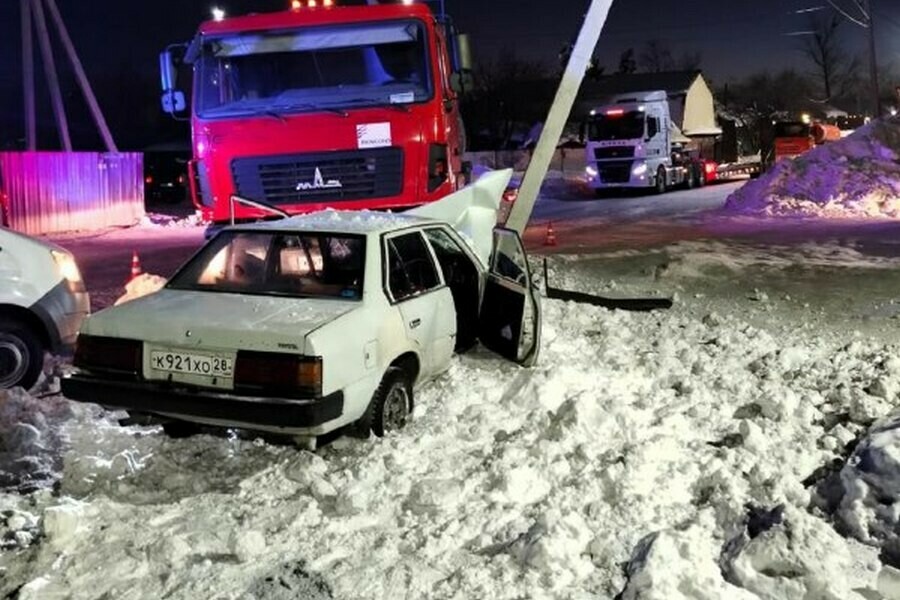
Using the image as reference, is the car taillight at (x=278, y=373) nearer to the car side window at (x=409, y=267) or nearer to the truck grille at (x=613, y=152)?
the car side window at (x=409, y=267)

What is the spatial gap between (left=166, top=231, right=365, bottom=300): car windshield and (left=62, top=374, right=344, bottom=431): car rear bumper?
2.97ft

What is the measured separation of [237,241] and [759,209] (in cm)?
1780

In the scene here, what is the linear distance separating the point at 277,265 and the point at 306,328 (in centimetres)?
123

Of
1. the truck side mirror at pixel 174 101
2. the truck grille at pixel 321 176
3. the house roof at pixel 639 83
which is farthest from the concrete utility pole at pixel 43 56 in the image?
the house roof at pixel 639 83

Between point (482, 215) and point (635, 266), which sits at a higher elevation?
point (482, 215)

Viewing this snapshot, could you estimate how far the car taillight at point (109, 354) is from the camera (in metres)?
5.10

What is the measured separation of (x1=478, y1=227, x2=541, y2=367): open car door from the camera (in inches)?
262

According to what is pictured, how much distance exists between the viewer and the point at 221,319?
201 inches

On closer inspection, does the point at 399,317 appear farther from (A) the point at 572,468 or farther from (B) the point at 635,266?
(B) the point at 635,266

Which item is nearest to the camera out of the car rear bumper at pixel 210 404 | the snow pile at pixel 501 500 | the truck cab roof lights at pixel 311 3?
the snow pile at pixel 501 500

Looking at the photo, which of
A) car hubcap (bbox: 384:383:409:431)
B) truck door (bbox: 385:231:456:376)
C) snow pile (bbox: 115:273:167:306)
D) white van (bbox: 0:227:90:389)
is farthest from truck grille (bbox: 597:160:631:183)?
car hubcap (bbox: 384:383:409:431)

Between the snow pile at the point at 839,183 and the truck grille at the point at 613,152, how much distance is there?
21.8 feet

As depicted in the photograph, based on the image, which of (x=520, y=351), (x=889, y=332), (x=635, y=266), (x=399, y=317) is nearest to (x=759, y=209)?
(x=635, y=266)

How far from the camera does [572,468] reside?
4.98 meters
